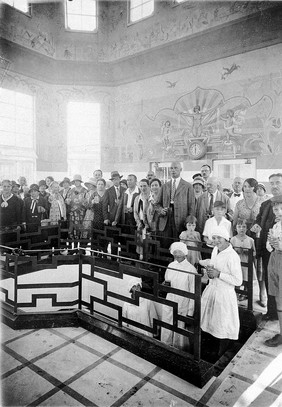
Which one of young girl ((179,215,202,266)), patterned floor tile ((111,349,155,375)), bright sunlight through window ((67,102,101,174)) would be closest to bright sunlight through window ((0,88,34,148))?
bright sunlight through window ((67,102,101,174))

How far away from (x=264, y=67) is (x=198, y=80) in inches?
76.0

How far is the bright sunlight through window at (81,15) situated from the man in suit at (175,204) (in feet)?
27.8

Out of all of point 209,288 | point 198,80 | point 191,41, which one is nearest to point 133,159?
point 198,80

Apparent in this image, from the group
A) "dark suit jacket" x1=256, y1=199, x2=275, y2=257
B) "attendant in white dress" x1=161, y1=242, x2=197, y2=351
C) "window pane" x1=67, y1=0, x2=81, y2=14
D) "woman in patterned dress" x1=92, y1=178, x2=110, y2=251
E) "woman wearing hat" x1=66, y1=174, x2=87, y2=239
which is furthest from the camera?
"window pane" x1=67, y1=0, x2=81, y2=14

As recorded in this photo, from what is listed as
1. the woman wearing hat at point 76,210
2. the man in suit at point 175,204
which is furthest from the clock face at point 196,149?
the man in suit at point 175,204

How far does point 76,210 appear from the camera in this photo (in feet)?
20.6

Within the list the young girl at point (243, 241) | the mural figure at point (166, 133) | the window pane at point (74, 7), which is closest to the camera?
the young girl at point (243, 241)

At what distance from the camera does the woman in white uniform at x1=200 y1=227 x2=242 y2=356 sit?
2949 millimetres

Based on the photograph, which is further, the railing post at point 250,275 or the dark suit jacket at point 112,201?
the dark suit jacket at point 112,201

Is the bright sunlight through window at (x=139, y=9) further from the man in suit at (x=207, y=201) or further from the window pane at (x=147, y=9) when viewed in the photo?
the man in suit at (x=207, y=201)

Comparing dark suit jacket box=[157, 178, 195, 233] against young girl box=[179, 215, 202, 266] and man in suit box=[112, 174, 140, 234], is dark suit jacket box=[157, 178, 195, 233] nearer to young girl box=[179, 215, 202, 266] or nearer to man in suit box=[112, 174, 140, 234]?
young girl box=[179, 215, 202, 266]

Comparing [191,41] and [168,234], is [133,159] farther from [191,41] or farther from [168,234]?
[168,234]

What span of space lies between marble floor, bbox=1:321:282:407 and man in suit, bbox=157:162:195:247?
6.77 ft

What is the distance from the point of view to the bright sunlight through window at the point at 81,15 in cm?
1048
